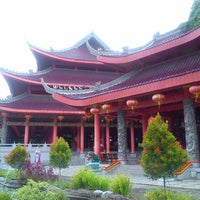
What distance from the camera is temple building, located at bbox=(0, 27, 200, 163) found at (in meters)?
12.0

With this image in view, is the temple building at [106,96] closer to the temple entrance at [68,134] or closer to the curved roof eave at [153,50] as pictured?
the curved roof eave at [153,50]


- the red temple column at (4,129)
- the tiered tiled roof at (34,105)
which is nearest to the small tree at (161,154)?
the tiered tiled roof at (34,105)

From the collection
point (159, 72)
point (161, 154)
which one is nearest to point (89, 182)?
point (161, 154)

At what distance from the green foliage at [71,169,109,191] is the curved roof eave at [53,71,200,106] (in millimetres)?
4879

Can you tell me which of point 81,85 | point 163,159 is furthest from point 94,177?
point 81,85

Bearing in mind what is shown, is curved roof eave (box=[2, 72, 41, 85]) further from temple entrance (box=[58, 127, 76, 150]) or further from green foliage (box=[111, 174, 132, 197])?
green foliage (box=[111, 174, 132, 197])

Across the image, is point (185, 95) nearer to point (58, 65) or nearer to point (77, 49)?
point (58, 65)

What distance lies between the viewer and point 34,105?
980 inches

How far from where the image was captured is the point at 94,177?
860 centimetres

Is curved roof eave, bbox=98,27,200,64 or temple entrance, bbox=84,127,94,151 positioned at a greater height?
curved roof eave, bbox=98,27,200,64

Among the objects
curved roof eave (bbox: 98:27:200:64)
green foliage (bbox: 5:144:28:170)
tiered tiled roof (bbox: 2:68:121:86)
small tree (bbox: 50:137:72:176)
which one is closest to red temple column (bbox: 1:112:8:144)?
tiered tiled roof (bbox: 2:68:121:86)

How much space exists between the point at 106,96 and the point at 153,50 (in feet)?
10.9

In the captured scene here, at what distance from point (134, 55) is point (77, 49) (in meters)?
17.8

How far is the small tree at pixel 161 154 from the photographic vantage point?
600 cm
